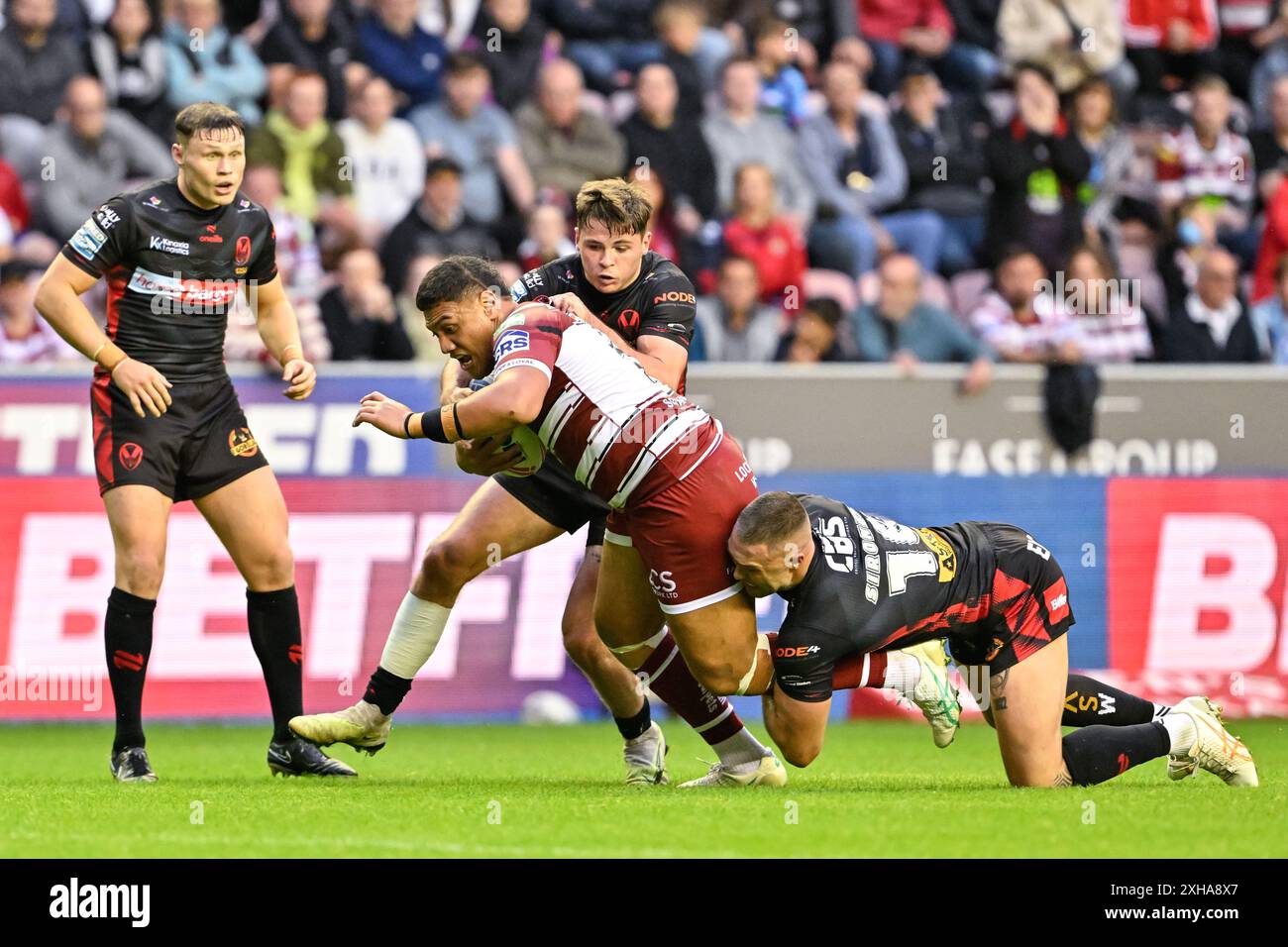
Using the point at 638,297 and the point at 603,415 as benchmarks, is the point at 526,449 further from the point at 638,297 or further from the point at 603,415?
the point at 638,297

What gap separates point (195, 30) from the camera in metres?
14.3

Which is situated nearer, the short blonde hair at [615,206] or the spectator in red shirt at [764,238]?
the short blonde hair at [615,206]

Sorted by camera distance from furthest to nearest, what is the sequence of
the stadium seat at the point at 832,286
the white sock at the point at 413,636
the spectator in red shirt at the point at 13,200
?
the stadium seat at the point at 832,286, the spectator in red shirt at the point at 13,200, the white sock at the point at 413,636

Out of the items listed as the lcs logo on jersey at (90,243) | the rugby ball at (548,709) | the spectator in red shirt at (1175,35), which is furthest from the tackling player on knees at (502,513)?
the spectator in red shirt at (1175,35)

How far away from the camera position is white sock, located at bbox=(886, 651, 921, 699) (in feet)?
24.8

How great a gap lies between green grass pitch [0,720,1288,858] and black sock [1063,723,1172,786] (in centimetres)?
11

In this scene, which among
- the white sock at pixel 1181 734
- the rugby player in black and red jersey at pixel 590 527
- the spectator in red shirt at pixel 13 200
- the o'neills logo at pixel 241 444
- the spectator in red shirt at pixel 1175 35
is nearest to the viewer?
the white sock at pixel 1181 734

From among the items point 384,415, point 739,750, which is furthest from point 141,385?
point 739,750

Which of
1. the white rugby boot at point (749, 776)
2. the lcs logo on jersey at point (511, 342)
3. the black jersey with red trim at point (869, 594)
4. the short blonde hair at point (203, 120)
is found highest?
the short blonde hair at point (203, 120)

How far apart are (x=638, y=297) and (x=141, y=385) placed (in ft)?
6.72

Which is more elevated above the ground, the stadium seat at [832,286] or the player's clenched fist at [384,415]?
the stadium seat at [832,286]

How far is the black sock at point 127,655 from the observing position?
26.2ft

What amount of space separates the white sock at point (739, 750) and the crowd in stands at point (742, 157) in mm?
5055

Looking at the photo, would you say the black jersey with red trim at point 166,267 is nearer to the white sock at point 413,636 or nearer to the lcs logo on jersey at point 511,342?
the white sock at point 413,636
